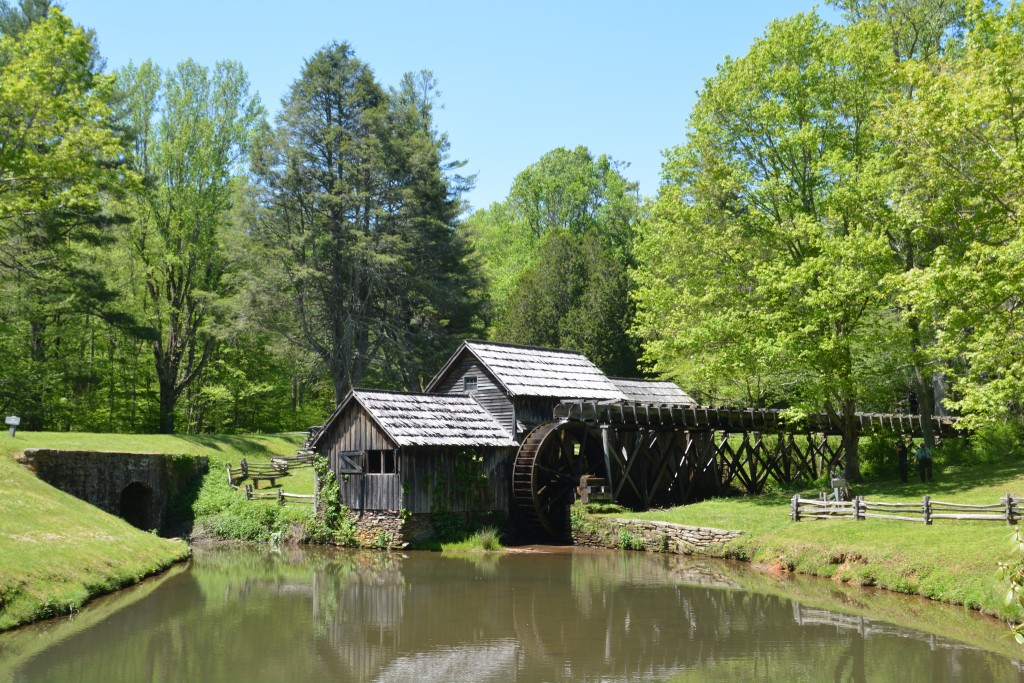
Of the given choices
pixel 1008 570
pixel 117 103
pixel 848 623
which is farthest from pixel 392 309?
pixel 1008 570

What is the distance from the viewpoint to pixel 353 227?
→ 138 feet

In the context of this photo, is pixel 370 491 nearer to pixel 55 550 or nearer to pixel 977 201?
pixel 55 550

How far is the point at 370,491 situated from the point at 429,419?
283cm

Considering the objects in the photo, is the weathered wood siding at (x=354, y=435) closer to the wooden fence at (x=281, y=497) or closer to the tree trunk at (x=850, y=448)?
the wooden fence at (x=281, y=497)

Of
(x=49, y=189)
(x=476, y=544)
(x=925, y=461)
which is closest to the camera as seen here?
(x=476, y=544)

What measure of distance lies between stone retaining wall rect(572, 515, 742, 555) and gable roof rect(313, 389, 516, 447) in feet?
12.5

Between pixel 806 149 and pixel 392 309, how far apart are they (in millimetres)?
22074

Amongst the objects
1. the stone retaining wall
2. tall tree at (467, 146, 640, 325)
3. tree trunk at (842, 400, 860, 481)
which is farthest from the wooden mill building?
tall tree at (467, 146, 640, 325)

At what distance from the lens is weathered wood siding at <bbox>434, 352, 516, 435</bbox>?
30.3 meters

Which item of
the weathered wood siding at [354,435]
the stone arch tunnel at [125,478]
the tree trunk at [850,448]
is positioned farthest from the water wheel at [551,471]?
the stone arch tunnel at [125,478]

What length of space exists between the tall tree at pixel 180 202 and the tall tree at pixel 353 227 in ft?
14.5

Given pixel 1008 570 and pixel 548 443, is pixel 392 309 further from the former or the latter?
pixel 1008 570

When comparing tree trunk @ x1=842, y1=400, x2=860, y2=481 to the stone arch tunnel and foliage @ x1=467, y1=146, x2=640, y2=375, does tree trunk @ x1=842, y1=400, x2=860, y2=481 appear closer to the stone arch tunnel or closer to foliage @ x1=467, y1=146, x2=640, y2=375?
foliage @ x1=467, y1=146, x2=640, y2=375

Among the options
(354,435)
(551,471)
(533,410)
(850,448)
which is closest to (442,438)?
(354,435)
